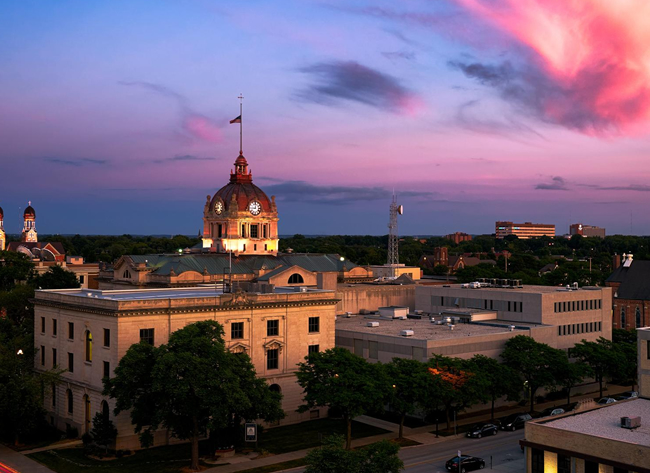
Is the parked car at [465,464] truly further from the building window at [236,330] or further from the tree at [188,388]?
the building window at [236,330]

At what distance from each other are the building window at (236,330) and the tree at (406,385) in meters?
15.3

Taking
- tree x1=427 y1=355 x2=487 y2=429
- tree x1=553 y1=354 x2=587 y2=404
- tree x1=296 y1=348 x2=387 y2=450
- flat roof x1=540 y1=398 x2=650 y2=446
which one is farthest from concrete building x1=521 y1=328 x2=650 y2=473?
tree x1=553 y1=354 x2=587 y2=404

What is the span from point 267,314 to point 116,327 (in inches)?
650

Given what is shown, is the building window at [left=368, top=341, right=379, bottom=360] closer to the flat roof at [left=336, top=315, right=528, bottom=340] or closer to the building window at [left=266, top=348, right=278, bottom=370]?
the flat roof at [left=336, top=315, right=528, bottom=340]

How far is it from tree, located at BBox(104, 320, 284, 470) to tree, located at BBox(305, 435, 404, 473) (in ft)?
49.3

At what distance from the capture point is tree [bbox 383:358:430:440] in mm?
72125

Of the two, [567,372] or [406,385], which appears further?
[567,372]

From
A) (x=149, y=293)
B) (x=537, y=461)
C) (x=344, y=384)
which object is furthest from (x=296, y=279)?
(x=537, y=461)

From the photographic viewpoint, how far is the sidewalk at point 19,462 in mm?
64688

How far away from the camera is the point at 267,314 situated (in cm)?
A: 8138

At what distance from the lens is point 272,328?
82.0m

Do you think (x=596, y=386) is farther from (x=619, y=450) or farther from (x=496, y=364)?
(x=619, y=450)

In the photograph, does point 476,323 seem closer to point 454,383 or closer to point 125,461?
point 454,383

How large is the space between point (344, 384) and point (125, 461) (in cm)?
1991
